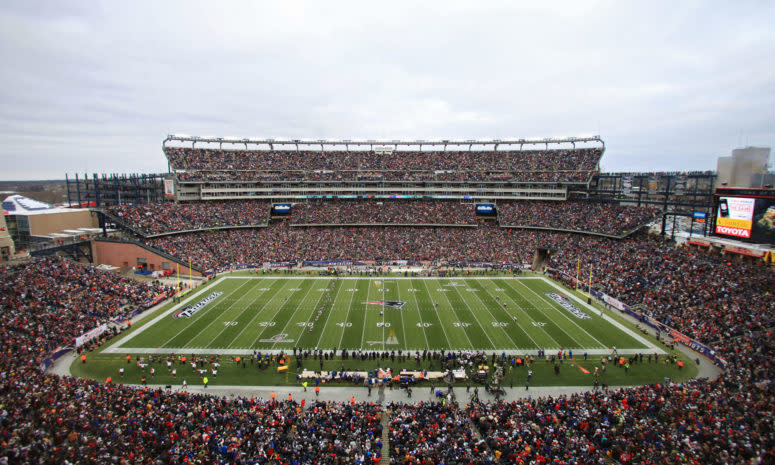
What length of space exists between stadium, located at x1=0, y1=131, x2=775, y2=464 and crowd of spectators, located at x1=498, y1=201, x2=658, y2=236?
35 cm

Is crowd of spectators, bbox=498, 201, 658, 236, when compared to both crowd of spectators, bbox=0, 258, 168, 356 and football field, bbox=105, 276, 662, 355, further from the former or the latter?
crowd of spectators, bbox=0, 258, 168, 356

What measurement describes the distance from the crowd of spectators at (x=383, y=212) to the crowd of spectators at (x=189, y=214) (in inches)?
260

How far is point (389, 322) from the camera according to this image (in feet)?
95.1

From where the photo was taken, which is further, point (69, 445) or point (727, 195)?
point (727, 195)

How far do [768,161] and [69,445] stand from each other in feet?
193

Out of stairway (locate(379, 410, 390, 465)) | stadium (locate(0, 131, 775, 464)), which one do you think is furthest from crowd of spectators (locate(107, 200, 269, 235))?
stairway (locate(379, 410, 390, 465))

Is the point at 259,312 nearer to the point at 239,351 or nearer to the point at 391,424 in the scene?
the point at 239,351

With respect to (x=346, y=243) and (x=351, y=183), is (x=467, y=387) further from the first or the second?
(x=351, y=183)

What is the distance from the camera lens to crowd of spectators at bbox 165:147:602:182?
192ft

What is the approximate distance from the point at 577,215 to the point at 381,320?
37802 mm

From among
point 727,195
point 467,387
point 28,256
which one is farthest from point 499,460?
point 28,256

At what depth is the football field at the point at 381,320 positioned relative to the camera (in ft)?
83.0

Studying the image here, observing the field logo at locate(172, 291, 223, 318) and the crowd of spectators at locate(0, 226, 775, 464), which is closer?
the crowd of spectators at locate(0, 226, 775, 464)

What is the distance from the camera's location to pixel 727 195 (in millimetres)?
32688
